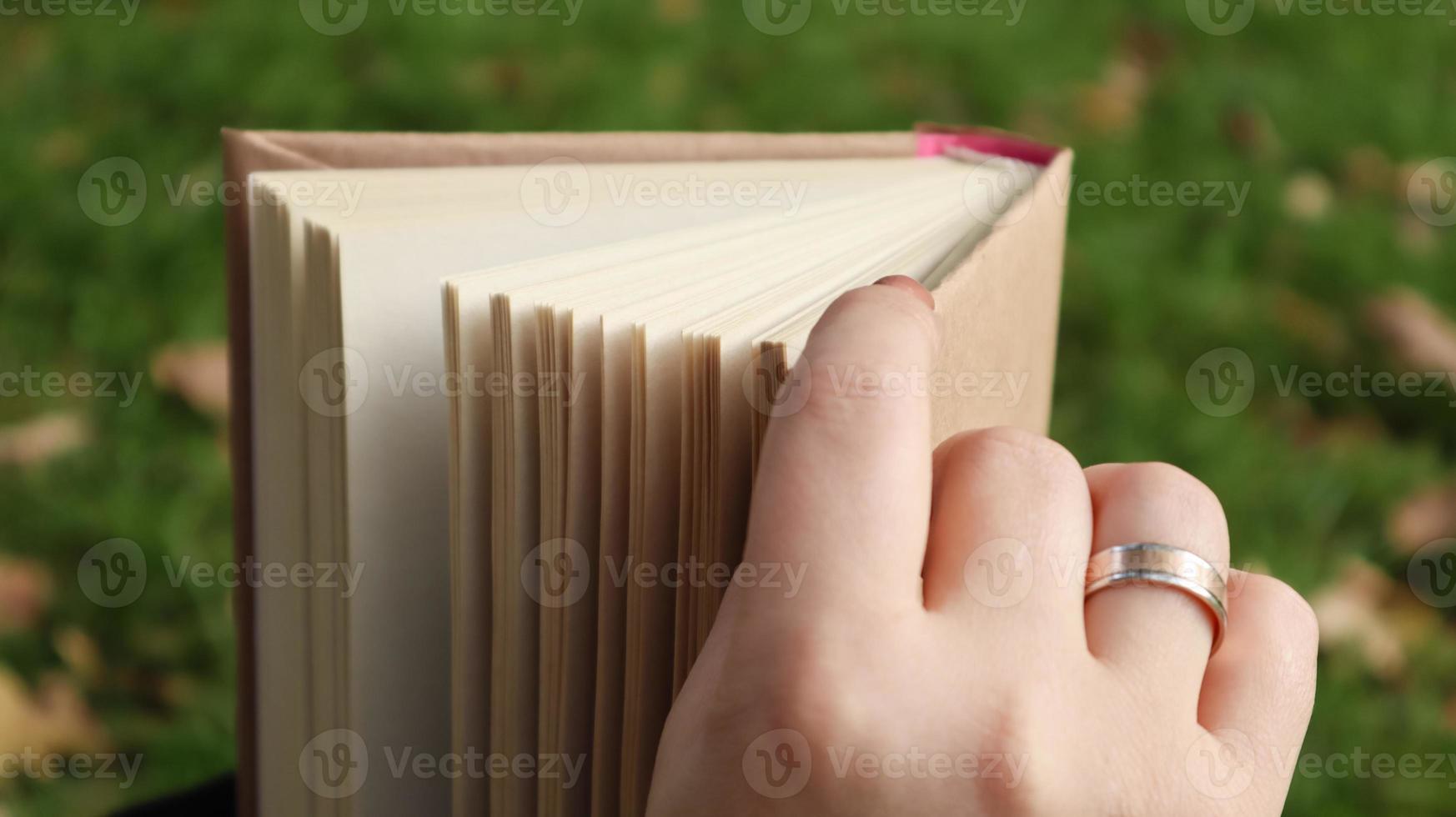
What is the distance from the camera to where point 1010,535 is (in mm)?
451

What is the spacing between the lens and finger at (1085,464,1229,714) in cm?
46

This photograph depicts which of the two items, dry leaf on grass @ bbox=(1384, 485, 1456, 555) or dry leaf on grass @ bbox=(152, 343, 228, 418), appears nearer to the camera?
dry leaf on grass @ bbox=(152, 343, 228, 418)

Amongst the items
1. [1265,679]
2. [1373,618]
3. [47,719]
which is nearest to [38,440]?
[47,719]

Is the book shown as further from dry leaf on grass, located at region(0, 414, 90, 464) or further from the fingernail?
dry leaf on grass, located at region(0, 414, 90, 464)

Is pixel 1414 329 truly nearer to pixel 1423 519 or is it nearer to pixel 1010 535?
pixel 1423 519

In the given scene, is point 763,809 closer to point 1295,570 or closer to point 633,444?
point 633,444

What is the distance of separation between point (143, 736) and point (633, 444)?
1062 millimetres

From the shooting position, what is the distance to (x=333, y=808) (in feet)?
2.10

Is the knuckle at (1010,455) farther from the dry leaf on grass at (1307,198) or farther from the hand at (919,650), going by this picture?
the dry leaf on grass at (1307,198)

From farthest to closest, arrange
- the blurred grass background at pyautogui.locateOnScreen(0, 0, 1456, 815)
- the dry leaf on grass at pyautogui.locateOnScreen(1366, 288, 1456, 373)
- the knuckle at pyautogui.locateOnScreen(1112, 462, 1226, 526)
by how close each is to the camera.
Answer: the dry leaf on grass at pyautogui.locateOnScreen(1366, 288, 1456, 373), the blurred grass background at pyautogui.locateOnScreen(0, 0, 1456, 815), the knuckle at pyautogui.locateOnScreen(1112, 462, 1226, 526)

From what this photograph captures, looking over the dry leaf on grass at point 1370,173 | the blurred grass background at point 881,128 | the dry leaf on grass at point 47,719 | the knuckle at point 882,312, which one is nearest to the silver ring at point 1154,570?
the knuckle at point 882,312

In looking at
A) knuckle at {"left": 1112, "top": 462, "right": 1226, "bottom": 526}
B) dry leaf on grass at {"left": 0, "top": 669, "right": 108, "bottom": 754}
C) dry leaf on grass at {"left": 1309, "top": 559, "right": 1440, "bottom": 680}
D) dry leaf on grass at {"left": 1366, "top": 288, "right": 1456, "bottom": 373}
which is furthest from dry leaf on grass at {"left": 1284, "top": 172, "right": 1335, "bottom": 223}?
dry leaf on grass at {"left": 0, "top": 669, "right": 108, "bottom": 754}

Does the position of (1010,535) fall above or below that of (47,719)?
above

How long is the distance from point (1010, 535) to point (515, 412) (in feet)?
0.70
